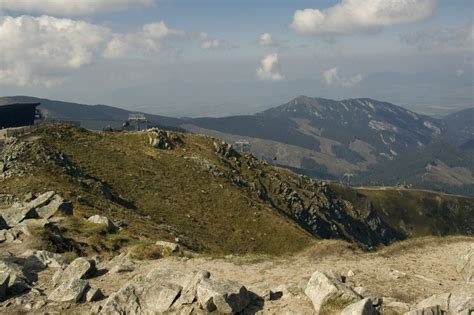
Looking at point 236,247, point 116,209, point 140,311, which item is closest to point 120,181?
point 116,209

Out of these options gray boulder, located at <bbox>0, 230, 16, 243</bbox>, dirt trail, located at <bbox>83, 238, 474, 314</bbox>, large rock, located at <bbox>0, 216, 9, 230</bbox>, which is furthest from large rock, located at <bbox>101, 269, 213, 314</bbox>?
large rock, located at <bbox>0, 216, 9, 230</bbox>

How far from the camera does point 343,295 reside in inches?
784

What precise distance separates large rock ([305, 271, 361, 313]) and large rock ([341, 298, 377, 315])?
3.88 feet

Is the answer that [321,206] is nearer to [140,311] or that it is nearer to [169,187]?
[169,187]

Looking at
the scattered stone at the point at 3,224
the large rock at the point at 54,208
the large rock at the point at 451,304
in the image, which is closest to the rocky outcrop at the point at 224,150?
the large rock at the point at 54,208

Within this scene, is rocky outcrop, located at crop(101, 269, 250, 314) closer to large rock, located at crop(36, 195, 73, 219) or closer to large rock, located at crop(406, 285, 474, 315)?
large rock, located at crop(406, 285, 474, 315)

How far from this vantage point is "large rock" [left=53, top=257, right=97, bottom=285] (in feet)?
83.0

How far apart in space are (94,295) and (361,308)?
13.7 metres

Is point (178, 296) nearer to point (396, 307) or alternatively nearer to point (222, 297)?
point (222, 297)

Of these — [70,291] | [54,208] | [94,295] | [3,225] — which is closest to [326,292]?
[94,295]

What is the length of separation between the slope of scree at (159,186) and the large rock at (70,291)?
39.0ft

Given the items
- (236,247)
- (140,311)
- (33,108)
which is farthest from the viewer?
(33,108)

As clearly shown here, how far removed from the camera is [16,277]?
24266 mm

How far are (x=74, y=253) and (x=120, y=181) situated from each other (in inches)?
1809
